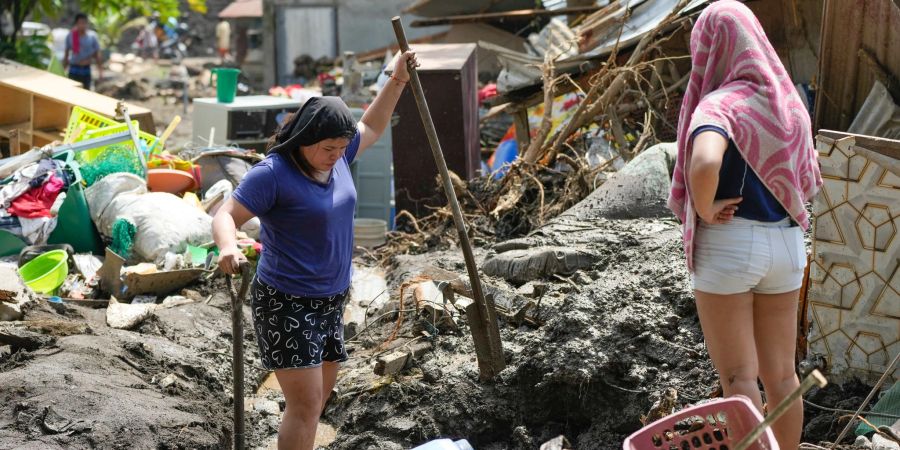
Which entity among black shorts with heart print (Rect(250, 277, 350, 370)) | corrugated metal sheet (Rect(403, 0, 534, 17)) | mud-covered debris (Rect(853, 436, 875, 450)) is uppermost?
corrugated metal sheet (Rect(403, 0, 534, 17))

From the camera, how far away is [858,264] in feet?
14.3

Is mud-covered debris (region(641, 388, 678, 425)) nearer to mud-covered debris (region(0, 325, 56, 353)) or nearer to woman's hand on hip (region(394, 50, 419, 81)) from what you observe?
woman's hand on hip (region(394, 50, 419, 81))

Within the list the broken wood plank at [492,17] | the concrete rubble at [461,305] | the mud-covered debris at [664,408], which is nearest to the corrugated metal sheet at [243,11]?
the broken wood plank at [492,17]

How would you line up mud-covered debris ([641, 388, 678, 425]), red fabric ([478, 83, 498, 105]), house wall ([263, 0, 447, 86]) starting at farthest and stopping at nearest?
house wall ([263, 0, 447, 86]) < red fabric ([478, 83, 498, 105]) < mud-covered debris ([641, 388, 678, 425])

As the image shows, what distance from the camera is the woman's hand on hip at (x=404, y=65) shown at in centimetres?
448

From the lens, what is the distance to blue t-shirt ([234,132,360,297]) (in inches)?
149

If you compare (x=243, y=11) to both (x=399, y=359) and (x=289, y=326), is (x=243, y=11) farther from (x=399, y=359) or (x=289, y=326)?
(x=289, y=326)

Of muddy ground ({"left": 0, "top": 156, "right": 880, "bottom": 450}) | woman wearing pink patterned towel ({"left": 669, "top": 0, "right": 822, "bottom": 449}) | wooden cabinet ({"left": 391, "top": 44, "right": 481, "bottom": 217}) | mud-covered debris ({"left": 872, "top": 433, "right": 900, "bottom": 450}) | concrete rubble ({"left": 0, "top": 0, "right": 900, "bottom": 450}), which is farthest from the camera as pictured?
wooden cabinet ({"left": 391, "top": 44, "right": 481, "bottom": 217})

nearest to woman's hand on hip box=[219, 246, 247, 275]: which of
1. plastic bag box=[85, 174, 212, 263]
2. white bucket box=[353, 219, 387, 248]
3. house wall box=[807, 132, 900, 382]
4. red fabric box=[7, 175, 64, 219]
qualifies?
house wall box=[807, 132, 900, 382]

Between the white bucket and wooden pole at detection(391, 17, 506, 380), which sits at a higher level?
wooden pole at detection(391, 17, 506, 380)

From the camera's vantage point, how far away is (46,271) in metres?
7.57

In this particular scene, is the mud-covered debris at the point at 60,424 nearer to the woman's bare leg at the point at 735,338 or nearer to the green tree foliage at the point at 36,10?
the woman's bare leg at the point at 735,338

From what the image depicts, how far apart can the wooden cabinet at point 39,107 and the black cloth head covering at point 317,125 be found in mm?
6741

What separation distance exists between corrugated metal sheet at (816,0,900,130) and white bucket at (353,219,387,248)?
4.89 metres
